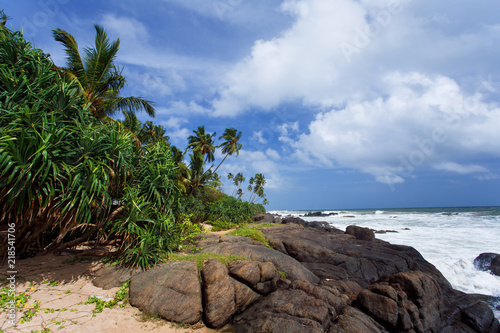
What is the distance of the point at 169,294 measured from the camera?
5594 mm

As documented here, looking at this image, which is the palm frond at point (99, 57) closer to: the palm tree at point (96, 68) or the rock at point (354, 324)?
the palm tree at point (96, 68)

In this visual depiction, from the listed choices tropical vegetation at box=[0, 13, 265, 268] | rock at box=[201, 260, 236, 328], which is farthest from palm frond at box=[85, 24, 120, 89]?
rock at box=[201, 260, 236, 328]

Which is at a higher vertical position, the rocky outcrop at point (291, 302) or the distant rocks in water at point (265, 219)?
the distant rocks in water at point (265, 219)

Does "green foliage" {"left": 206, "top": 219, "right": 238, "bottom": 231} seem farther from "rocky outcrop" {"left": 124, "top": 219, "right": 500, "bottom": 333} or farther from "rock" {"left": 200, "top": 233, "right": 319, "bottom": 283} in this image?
"rocky outcrop" {"left": 124, "top": 219, "right": 500, "bottom": 333}

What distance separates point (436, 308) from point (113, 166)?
908 cm

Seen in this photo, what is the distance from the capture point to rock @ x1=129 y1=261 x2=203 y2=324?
211 inches

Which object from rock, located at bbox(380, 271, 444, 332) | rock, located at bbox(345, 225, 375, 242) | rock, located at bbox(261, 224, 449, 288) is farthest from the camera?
rock, located at bbox(345, 225, 375, 242)

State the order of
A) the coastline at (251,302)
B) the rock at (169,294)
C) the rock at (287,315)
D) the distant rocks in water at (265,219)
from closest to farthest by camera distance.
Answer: the rock at (287,315) → the coastline at (251,302) → the rock at (169,294) → the distant rocks in water at (265,219)

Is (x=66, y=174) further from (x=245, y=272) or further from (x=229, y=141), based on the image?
(x=229, y=141)

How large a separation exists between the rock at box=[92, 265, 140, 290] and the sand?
4.9 inches

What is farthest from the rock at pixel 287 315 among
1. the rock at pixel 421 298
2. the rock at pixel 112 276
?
the rock at pixel 112 276

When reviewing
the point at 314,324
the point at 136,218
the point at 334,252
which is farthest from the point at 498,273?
the point at 136,218

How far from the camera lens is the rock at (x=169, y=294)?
5.36 metres

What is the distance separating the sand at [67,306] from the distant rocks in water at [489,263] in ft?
41.4
